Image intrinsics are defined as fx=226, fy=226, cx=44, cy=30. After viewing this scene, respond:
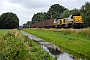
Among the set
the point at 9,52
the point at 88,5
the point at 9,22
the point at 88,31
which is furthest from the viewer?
the point at 9,22

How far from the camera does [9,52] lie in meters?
11.0

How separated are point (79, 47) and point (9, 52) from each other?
12008 mm

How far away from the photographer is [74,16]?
2035 inches

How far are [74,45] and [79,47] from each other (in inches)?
72.7

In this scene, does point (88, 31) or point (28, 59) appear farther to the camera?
point (88, 31)

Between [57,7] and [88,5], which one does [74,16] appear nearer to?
[88,5]

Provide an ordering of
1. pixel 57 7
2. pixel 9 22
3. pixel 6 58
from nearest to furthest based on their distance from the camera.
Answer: pixel 6 58 → pixel 9 22 → pixel 57 7

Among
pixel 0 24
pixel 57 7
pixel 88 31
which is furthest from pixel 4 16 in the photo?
pixel 88 31

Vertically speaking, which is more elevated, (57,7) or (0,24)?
(57,7)

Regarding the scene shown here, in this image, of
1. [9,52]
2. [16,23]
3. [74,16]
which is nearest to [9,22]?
[16,23]

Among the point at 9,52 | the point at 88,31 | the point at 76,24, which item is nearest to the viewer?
the point at 9,52

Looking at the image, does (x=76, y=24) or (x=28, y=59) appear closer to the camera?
(x=28, y=59)

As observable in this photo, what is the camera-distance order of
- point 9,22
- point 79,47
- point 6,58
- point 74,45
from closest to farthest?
point 6,58 → point 79,47 → point 74,45 → point 9,22

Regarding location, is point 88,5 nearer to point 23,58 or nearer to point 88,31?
point 88,31
